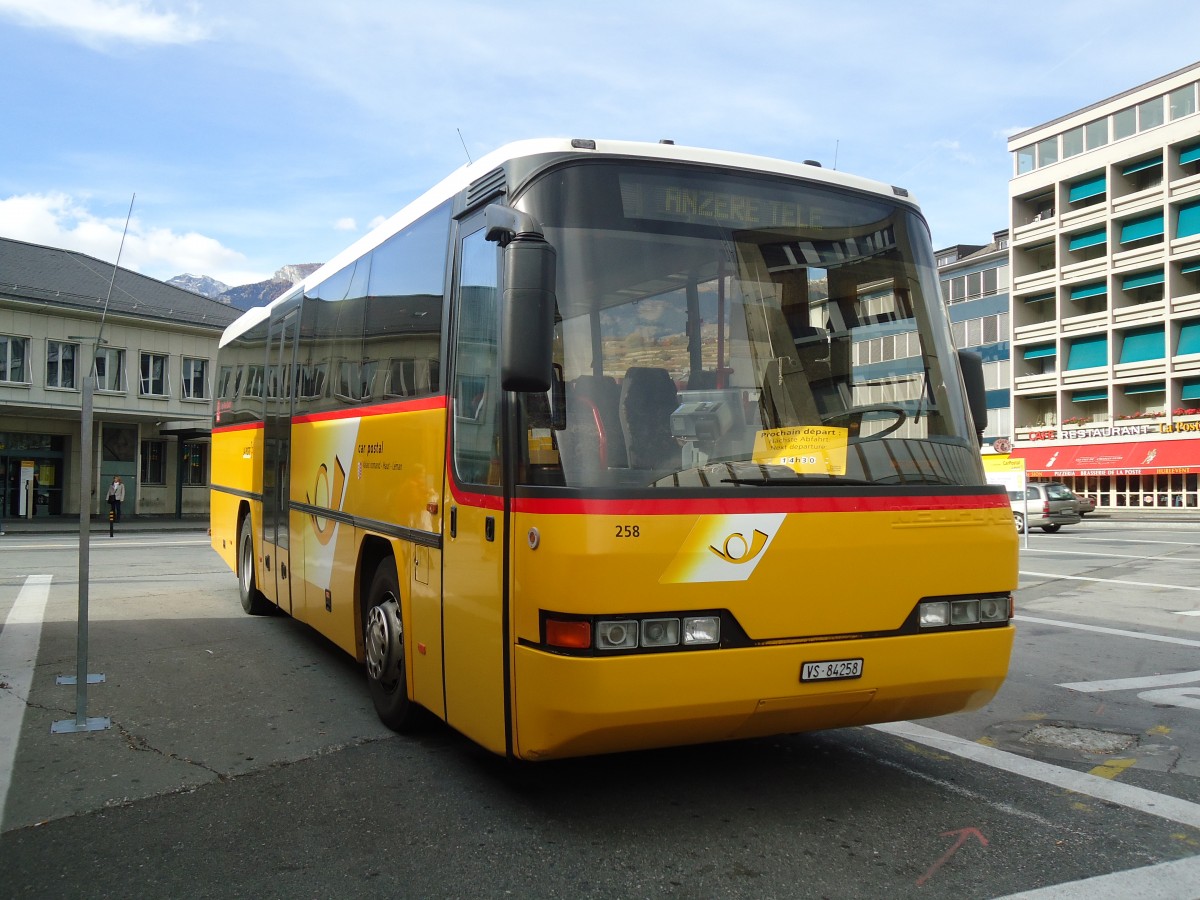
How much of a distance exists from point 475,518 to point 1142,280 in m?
61.8

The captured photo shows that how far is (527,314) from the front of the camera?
4.17 meters

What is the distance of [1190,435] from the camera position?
5422cm

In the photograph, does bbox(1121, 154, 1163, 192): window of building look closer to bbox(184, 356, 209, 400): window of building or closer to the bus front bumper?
bbox(184, 356, 209, 400): window of building

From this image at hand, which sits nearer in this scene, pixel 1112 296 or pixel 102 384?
pixel 102 384

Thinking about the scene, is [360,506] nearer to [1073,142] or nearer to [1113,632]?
[1113,632]

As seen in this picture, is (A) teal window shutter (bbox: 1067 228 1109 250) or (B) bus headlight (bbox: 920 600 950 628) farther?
(A) teal window shutter (bbox: 1067 228 1109 250)

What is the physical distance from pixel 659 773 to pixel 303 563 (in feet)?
13.3

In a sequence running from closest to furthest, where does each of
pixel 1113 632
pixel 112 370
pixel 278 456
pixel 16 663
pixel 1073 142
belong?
pixel 16 663
pixel 278 456
pixel 1113 632
pixel 112 370
pixel 1073 142

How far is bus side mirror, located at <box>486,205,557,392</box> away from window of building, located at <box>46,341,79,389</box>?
38949mm

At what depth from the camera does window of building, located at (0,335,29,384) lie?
37469 mm

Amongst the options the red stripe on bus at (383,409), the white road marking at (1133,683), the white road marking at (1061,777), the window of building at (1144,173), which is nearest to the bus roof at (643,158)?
the red stripe on bus at (383,409)

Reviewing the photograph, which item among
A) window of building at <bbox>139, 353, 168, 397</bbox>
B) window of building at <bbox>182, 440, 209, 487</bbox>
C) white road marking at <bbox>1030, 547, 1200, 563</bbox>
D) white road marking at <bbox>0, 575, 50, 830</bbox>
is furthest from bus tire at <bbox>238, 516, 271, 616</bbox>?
window of building at <bbox>182, 440, 209, 487</bbox>

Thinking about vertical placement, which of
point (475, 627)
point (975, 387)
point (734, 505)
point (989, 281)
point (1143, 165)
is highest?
point (1143, 165)

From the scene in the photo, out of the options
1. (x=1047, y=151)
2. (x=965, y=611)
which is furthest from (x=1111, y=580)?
(x=1047, y=151)
